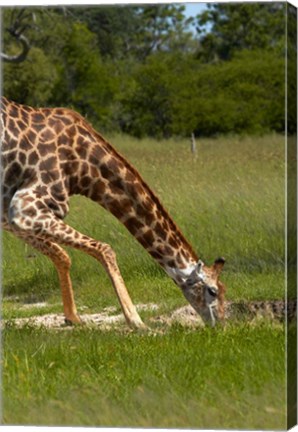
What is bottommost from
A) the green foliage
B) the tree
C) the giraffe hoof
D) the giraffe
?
the giraffe hoof

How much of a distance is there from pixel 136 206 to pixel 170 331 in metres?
1.27

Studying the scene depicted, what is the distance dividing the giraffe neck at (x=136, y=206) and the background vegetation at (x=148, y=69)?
26 centimetres

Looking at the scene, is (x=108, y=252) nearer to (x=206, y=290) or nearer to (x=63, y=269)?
(x=63, y=269)

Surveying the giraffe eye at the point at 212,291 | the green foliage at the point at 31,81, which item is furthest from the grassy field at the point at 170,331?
the green foliage at the point at 31,81

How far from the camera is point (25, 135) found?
795 cm

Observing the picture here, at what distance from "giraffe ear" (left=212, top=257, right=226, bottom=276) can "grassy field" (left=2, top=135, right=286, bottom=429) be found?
0.13 ft

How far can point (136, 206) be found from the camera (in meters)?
7.96

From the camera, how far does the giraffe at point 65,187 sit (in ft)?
25.3

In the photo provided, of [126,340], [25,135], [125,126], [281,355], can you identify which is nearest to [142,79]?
[125,126]

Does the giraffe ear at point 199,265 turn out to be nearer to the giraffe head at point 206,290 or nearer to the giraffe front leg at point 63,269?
the giraffe head at point 206,290

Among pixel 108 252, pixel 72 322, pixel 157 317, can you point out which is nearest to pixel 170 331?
pixel 157 317

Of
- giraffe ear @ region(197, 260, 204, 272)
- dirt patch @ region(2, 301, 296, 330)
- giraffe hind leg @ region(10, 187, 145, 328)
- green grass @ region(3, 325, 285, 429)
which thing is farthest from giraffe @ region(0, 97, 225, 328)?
green grass @ region(3, 325, 285, 429)

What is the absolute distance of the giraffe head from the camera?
702 cm

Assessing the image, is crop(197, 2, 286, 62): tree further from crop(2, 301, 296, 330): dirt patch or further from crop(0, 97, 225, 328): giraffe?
crop(2, 301, 296, 330): dirt patch
